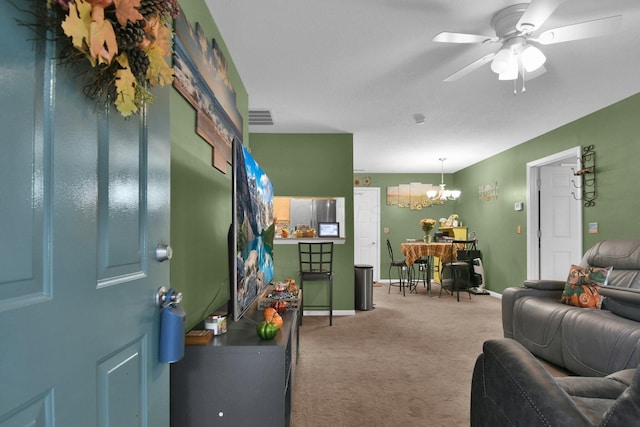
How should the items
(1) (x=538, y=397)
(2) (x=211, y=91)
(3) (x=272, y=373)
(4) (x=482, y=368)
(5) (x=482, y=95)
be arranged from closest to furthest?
(1) (x=538, y=397), (4) (x=482, y=368), (3) (x=272, y=373), (2) (x=211, y=91), (5) (x=482, y=95)

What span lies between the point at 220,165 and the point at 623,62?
329 cm

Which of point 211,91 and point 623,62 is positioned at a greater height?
point 623,62

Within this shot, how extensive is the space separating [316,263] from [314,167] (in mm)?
1345

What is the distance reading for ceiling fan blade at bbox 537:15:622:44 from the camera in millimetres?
1894

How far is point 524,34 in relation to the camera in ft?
7.27

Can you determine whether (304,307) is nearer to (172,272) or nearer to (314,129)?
(314,129)

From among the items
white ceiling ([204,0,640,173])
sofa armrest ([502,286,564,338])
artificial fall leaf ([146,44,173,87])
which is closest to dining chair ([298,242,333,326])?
white ceiling ([204,0,640,173])

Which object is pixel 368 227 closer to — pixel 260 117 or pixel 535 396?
pixel 260 117

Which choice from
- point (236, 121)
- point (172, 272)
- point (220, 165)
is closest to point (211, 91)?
point (220, 165)

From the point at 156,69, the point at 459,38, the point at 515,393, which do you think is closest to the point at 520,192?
the point at 459,38

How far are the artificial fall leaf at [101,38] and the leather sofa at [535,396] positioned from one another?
4.23 ft

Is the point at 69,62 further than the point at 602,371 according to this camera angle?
No

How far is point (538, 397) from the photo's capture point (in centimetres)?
104

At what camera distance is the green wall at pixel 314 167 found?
5.01m
